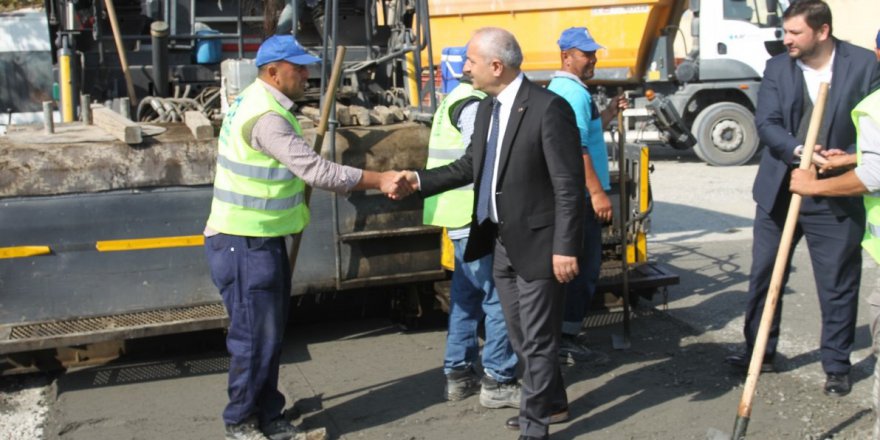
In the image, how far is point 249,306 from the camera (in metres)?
4.38

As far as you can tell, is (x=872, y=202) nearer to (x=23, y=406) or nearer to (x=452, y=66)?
(x=452, y=66)

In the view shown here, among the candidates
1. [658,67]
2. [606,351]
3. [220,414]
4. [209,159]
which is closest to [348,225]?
[209,159]

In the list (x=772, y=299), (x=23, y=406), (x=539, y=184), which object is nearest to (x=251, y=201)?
(x=539, y=184)

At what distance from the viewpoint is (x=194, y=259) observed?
17.9 feet

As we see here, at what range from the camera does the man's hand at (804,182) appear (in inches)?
173

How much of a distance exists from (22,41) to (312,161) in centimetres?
384

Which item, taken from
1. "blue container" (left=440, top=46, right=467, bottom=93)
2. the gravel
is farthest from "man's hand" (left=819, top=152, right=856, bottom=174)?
the gravel

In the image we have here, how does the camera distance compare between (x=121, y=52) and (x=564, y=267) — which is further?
(x=121, y=52)

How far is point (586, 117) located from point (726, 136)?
10.7 meters

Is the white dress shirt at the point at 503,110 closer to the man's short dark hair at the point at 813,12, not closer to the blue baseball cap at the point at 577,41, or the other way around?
the blue baseball cap at the point at 577,41

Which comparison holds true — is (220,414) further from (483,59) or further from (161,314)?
(483,59)

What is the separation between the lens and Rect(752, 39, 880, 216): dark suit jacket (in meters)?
4.97

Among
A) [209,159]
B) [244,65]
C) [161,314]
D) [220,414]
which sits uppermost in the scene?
[244,65]

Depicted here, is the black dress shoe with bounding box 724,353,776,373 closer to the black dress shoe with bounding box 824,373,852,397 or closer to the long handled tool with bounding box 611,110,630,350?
the black dress shoe with bounding box 824,373,852,397
